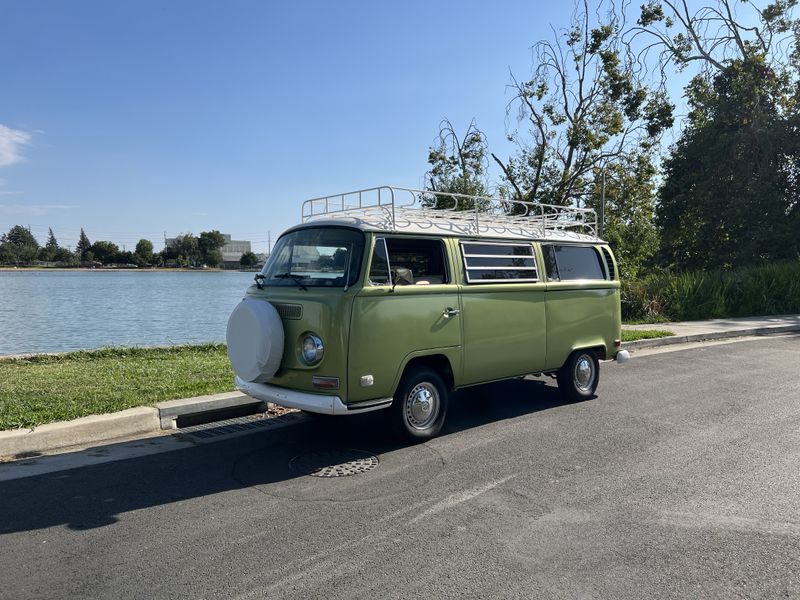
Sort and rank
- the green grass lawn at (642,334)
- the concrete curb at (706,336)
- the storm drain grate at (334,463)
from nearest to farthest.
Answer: the storm drain grate at (334,463), the concrete curb at (706,336), the green grass lawn at (642,334)

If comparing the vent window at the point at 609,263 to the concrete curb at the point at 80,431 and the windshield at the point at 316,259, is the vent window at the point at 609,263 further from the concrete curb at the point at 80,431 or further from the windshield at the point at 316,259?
the concrete curb at the point at 80,431

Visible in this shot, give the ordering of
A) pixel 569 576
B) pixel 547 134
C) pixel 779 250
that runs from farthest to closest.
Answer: pixel 779 250
pixel 547 134
pixel 569 576

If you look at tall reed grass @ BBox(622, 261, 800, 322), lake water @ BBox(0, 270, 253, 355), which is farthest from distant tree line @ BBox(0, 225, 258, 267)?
tall reed grass @ BBox(622, 261, 800, 322)

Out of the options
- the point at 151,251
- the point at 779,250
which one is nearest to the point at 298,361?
the point at 779,250

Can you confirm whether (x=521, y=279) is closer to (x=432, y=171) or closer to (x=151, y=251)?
(x=432, y=171)

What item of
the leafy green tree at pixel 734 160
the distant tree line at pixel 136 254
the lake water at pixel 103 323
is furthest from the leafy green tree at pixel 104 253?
the leafy green tree at pixel 734 160

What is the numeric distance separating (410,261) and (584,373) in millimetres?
3417

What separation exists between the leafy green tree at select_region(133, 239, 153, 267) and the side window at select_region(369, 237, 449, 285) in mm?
102979

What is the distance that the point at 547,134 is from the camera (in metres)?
23.5

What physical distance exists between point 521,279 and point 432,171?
1898 centimetres

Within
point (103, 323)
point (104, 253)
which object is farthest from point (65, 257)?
point (103, 323)

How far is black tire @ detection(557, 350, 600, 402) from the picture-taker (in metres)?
7.74

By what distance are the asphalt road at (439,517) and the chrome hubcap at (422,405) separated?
0.27 meters

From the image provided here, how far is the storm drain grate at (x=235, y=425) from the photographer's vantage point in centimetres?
637
